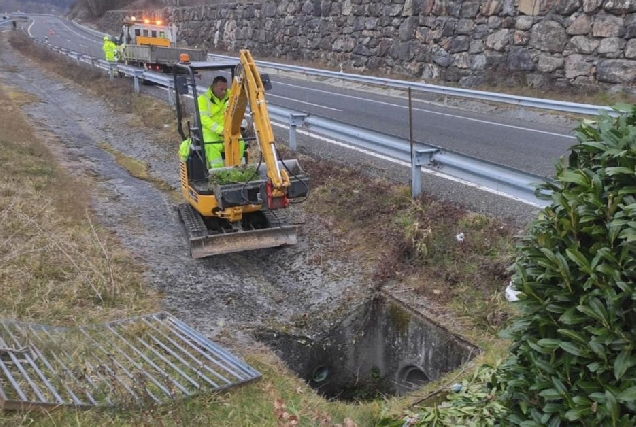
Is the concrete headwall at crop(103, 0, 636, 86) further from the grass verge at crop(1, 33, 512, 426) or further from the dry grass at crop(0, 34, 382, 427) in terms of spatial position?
the dry grass at crop(0, 34, 382, 427)

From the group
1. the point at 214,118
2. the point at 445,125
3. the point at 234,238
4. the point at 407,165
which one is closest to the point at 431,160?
the point at 407,165

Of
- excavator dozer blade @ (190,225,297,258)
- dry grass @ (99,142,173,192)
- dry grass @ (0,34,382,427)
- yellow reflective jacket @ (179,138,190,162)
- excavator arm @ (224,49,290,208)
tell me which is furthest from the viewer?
dry grass @ (99,142,173,192)

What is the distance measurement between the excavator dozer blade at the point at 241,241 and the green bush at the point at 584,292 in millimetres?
5084

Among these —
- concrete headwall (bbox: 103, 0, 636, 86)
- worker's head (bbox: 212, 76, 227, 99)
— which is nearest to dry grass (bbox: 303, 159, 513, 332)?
worker's head (bbox: 212, 76, 227, 99)

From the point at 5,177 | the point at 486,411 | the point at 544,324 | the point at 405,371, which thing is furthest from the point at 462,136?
the point at 544,324

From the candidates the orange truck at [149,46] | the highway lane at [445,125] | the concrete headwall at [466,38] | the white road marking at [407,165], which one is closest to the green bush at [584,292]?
the white road marking at [407,165]

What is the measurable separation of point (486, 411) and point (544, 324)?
1.26 meters

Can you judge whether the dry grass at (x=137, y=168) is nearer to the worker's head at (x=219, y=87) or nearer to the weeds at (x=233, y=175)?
the worker's head at (x=219, y=87)

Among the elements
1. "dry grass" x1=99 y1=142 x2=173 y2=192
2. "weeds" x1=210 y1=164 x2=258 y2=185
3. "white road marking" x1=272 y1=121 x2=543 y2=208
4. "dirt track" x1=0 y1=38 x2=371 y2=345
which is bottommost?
"dirt track" x1=0 y1=38 x2=371 y2=345

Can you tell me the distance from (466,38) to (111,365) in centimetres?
1715

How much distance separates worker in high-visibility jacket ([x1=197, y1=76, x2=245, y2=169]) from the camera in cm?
817

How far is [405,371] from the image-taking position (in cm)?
651

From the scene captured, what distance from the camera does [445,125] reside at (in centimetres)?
1391

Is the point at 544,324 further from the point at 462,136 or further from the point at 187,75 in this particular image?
the point at 462,136
